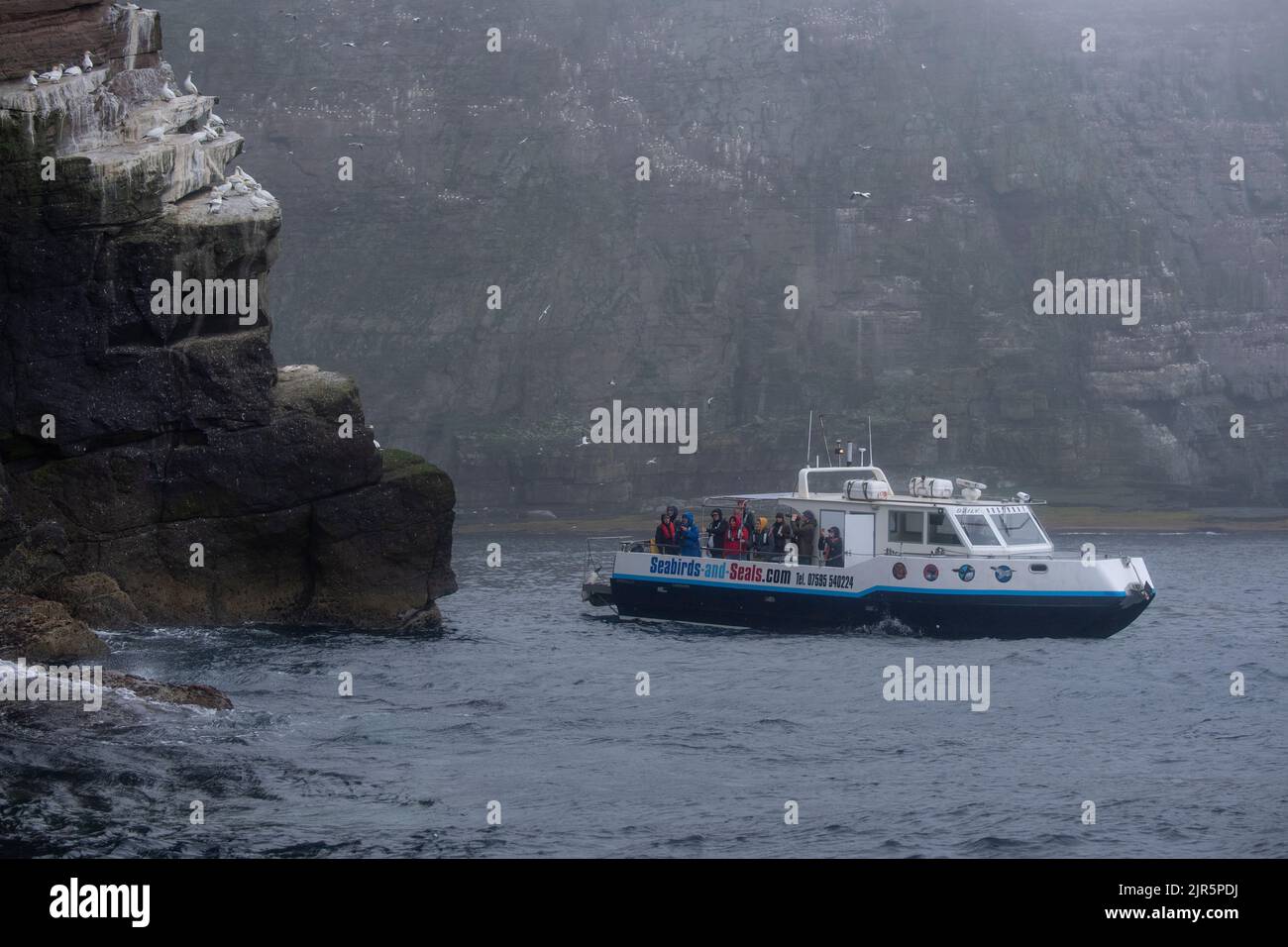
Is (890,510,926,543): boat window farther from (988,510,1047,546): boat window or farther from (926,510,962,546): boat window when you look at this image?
(988,510,1047,546): boat window

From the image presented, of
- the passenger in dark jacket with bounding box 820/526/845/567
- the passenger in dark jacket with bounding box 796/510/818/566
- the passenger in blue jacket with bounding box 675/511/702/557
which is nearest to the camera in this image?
the passenger in dark jacket with bounding box 820/526/845/567

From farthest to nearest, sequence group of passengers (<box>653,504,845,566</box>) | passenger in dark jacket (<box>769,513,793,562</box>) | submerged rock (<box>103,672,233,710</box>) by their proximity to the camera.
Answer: passenger in dark jacket (<box>769,513,793,562</box>)
group of passengers (<box>653,504,845,566</box>)
submerged rock (<box>103,672,233,710</box>)

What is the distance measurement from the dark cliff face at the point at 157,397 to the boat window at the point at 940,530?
11964 mm

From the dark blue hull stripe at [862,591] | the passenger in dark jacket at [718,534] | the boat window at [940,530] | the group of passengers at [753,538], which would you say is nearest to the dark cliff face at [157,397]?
the dark blue hull stripe at [862,591]

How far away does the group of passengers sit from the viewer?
135ft

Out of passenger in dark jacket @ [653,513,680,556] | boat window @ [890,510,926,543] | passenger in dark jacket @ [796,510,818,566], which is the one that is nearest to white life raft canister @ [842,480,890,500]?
boat window @ [890,510,926,543]

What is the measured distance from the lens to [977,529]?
39.1m

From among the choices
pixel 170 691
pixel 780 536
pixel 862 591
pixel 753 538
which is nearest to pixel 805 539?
pixel 780 536

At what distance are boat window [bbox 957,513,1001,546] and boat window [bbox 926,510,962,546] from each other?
0.99ft

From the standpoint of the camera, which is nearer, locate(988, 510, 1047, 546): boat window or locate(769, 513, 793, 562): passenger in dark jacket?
locate(988, 510, 1047, 546): boat window

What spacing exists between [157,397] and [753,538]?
592 inches

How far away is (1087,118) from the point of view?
457 feet
